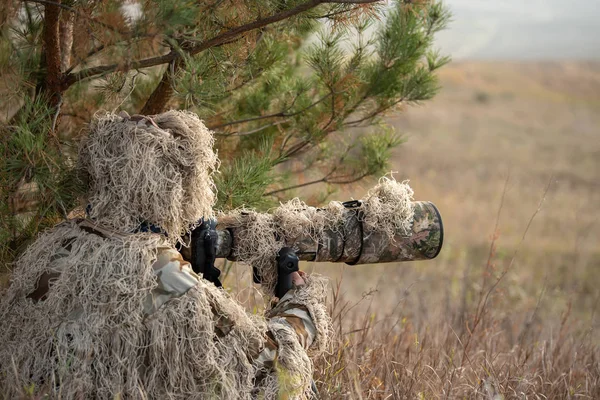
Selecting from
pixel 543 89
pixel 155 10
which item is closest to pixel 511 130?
pixel 543 89

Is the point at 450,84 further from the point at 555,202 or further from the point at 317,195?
the point at 317,195

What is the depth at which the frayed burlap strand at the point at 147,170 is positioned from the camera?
1968 mm

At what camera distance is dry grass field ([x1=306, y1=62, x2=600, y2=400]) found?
9.44ft

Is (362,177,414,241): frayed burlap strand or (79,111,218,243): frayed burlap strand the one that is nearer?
(79,111,218,243): frayed burlap strand

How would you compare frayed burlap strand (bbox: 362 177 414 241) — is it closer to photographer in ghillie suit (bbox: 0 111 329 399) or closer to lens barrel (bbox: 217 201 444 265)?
lens barrel (bbox: 217 201 444 265)

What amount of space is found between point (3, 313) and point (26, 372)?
0.72 feet

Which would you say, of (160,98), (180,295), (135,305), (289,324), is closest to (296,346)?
(289,324)

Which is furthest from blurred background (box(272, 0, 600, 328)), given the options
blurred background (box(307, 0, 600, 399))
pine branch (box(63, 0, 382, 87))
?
pine branch (box(63, 0, 382, 87))

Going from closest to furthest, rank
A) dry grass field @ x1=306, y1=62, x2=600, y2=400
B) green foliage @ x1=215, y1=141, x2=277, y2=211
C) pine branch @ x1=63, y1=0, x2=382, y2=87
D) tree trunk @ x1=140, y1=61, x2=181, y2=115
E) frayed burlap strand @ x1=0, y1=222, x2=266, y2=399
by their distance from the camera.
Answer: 1. frayed burlap strand @ x1=0, y1=222, x2=266, y2=399
2. pine branch @ x1=63, y1=0, x2=382, y2=87
3. green foliage @ x1=215, y1=141, x2=277, y2=211
4. tree trunk @ x1=140, y1=61, x2=181, y2=115
5. dry grass field @ x1=306, y1=62, x2=600, y2=400

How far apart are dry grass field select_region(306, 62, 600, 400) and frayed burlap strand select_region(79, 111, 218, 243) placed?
793mm

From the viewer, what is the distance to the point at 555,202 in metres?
12.7

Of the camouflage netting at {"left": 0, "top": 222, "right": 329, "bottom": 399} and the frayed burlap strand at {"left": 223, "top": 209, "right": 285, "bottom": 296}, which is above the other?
the frayed burlap strand at {"left": 223, "top": 209, "right": 285, "bottom": 296}

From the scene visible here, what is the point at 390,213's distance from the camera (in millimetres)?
2357

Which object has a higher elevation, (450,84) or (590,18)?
(590,18)
